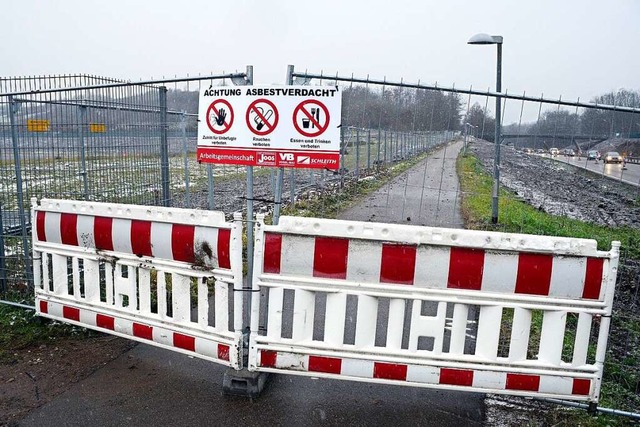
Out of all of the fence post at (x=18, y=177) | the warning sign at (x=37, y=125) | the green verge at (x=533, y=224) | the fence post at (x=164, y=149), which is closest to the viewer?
the green verge at (x=533, y=224)

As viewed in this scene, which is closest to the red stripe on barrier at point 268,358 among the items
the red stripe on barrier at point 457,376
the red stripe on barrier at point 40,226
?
the red stripe on barrier at point 457,376

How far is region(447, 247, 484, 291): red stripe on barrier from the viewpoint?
347cm

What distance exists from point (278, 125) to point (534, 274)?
216 centimetres

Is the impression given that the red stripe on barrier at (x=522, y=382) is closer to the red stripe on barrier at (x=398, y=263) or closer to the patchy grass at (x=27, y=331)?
the red stripe on barrier at (x=398, y=263)

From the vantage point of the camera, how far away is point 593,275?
343 cm

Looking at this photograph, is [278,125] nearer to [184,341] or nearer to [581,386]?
[184,341]

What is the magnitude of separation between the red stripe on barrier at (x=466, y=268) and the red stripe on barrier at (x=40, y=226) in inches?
148

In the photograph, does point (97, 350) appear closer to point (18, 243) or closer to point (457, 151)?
point (18, 243)

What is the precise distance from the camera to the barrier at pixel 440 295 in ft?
11.3

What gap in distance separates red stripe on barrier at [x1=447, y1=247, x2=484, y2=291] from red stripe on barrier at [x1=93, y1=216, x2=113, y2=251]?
2.86 meters

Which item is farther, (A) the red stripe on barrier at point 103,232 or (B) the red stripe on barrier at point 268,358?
(A) the red stripe on barrier at point 103,232

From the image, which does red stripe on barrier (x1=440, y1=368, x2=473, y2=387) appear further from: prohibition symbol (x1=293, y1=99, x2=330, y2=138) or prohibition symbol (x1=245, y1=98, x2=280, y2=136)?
prohibition symbol (x1=245, y1=98, x2=280, y2=136)

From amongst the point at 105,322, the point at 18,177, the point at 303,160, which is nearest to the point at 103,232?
the point at 105,322

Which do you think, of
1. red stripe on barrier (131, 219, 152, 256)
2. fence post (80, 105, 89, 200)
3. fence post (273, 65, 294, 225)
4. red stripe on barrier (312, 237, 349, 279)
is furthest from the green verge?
fence post (80, 105, 89, 200)
